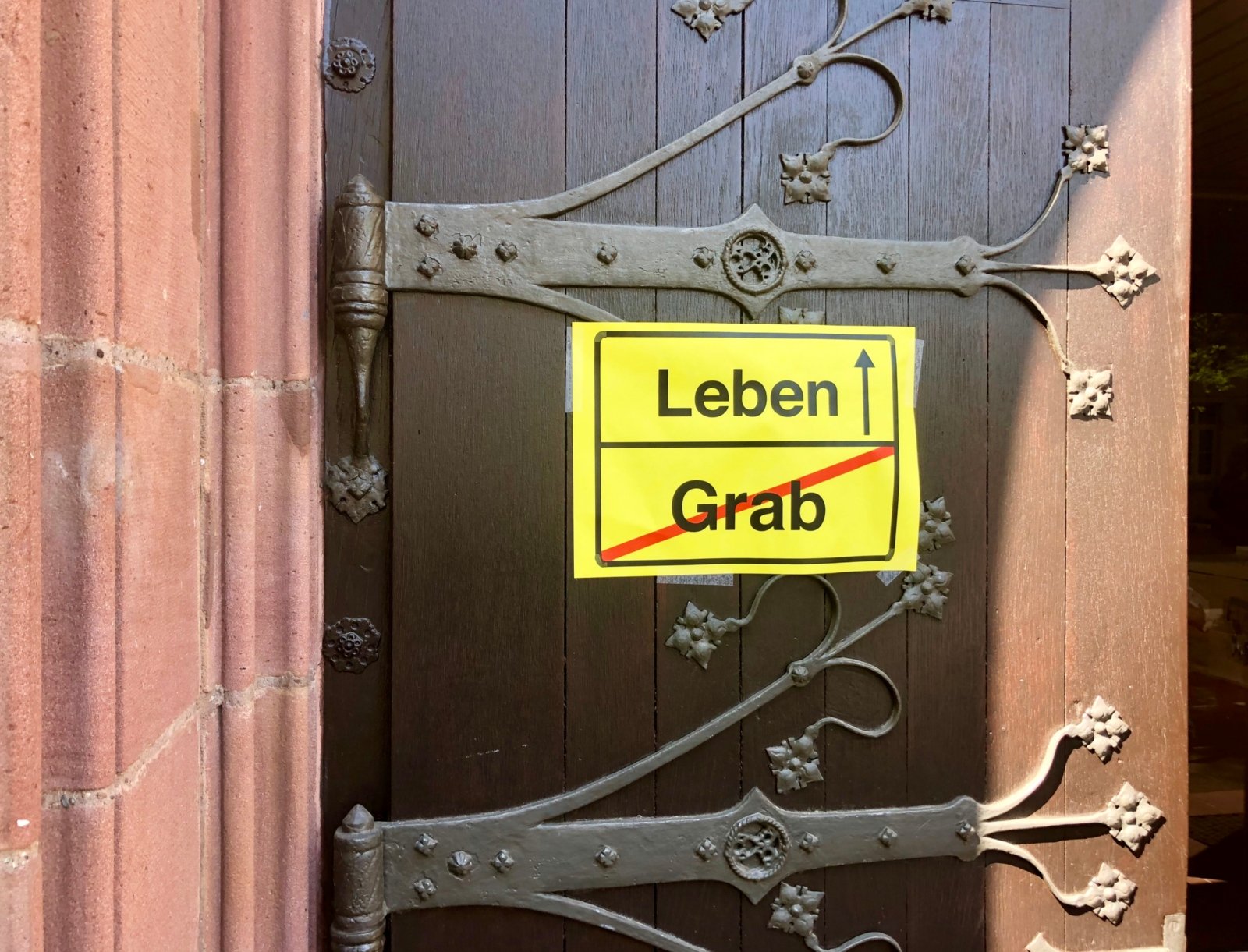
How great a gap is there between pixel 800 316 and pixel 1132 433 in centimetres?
49

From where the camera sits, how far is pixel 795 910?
1.11 meters

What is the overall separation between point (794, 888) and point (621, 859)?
0.79 feet

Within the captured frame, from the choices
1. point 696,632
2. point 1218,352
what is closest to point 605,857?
point 696,632

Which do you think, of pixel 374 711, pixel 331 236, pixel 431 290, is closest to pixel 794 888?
pixel 374 711

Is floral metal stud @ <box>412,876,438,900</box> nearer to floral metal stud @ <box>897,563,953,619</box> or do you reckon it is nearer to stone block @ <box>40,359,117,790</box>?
stone block @ <box>40,359,117,790</box>

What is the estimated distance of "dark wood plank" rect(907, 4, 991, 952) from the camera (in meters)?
1.11

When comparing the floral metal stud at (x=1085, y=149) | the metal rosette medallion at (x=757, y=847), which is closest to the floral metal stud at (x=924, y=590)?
the metal rosette medallion at (x=757, y=847)

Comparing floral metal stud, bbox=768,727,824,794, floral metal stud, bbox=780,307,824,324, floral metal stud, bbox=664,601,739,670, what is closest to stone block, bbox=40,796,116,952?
floral metal stud, bbox=664,601,739,670

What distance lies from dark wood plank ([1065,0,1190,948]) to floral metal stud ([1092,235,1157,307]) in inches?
0.6

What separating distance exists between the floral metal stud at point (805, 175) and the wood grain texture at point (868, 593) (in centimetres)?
2

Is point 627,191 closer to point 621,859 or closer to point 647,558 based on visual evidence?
point 647,558

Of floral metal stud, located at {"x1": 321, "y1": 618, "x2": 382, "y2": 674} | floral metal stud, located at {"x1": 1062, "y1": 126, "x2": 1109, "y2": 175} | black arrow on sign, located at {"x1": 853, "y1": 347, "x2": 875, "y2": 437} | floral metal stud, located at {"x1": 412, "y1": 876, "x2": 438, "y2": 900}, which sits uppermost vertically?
floral metal stud, located at {"x1": 1062, "y1": 126, "x2": 1109, "y2": 175}

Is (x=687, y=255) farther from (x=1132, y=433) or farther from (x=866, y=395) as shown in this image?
(x=1132, y=433)

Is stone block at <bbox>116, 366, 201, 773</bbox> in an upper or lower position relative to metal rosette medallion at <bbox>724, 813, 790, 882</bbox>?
upper
